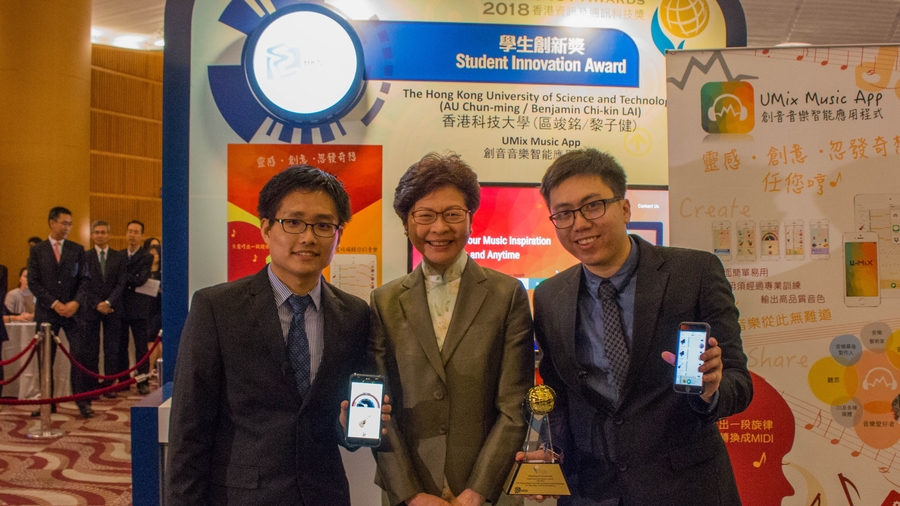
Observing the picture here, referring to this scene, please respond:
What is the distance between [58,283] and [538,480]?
6.84 metres

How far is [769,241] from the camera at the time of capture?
9.72 feet

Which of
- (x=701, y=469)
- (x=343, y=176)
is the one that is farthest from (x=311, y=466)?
(x=343, y=176)

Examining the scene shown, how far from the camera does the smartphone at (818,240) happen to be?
2.93 metres

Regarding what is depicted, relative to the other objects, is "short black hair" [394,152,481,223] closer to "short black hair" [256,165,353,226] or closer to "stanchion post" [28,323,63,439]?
"short black hair" [256,165,353,226]

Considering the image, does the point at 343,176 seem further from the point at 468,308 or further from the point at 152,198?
the point at 152,198

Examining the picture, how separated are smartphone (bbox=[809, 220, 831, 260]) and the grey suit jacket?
1.66 m

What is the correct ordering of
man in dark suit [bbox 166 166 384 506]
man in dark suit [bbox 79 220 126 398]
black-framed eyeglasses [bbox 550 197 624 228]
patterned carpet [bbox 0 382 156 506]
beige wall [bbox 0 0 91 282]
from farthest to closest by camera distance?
beige wall [bbox 0 0 91 282]
man in dark suit [bbox 79 220 126 398]
patterned carpet [bbox 0 382 156 506]
black-framed eyeglasses [bbox 550 197 624 228]
man in dark suit [bbox 166 166 384 506]

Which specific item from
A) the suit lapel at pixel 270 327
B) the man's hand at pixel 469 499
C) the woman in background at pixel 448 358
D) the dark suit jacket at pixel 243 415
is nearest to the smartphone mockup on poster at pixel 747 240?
the woman in background at pixel 448 358

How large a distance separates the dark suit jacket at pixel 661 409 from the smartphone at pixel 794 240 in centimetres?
127

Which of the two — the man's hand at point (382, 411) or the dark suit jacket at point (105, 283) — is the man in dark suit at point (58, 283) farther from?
the man's hand at point (382, 411)

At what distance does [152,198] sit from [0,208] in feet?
17.7

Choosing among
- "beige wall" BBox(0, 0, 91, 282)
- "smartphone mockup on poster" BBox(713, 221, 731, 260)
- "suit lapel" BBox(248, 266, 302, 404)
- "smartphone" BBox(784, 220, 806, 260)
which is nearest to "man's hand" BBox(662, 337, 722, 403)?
"suit lapel" BBox(248, 266, 302, 404)

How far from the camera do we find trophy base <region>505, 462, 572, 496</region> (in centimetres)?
182

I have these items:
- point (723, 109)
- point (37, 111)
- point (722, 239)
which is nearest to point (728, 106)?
point (723, 109)
